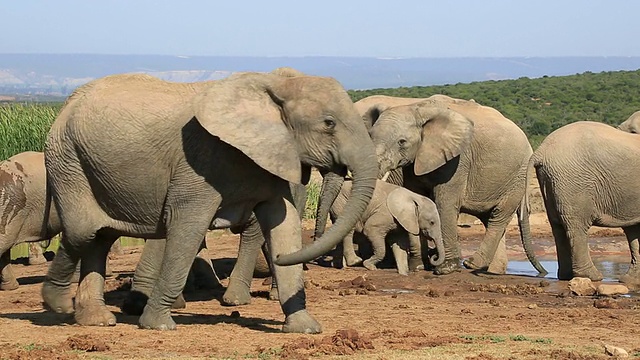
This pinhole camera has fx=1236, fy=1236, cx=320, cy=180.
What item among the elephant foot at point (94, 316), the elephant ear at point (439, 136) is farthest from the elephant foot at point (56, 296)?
the elephant ear at point (439, 136)

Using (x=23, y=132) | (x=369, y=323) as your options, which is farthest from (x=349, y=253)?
(x=23, y=132)

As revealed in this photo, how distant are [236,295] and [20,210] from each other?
291cm

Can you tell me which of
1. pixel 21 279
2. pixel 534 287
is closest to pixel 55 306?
pixel 21 279

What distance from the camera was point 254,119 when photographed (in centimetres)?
820

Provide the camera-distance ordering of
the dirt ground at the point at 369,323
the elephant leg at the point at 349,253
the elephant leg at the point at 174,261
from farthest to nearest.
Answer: the elephant leg at the point at 349,253, the elephant leg at the point at 174,261, the dirt ground at the point at 369,323

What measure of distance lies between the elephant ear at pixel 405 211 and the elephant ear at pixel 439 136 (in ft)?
1.15

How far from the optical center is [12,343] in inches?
314

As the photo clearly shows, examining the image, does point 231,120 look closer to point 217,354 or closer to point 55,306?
point 217,354

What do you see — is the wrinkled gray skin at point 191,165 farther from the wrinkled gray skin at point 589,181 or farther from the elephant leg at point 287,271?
the wrinkled gray skin at point 589,181

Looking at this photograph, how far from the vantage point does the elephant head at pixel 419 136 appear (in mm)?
13398

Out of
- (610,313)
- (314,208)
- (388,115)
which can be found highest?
(388,115)

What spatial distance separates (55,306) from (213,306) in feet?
5.16

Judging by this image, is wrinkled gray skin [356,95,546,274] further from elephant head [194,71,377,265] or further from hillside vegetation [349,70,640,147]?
hillside vegetation [349,70,640,147]

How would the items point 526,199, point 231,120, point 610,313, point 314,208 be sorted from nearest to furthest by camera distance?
1. point 231,120
2. point 610,313
3. point 526,199
4. point 314,208
